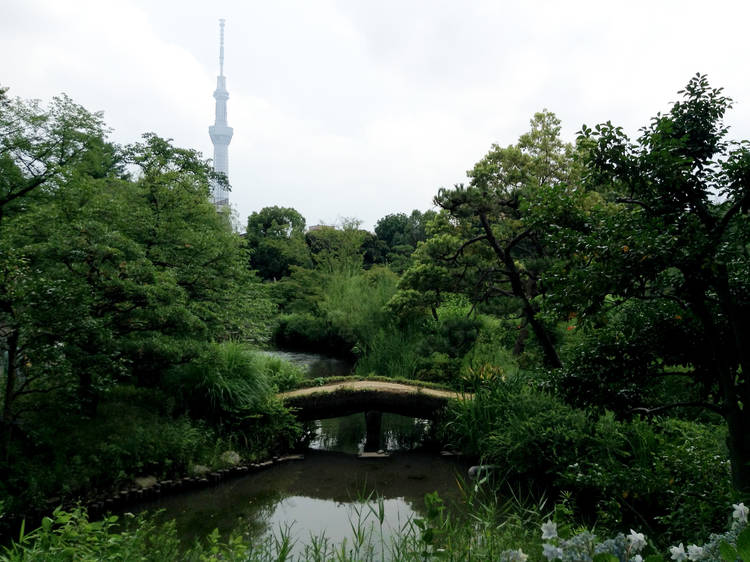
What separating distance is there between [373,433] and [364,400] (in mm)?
579

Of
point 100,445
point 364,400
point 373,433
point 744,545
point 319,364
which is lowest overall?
point 373,433

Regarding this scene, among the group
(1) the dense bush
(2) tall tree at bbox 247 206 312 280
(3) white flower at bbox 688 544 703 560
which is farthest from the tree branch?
(2) tall tree at bbox 247 206 312 280

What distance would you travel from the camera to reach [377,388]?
870 centimetres

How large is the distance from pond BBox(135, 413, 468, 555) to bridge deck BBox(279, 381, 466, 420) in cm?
60

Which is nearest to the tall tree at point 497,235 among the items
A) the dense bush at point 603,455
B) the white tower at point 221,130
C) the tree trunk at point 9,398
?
the dense bush at point 603,455

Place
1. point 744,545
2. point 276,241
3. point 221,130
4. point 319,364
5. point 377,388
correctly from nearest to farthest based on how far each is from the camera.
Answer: point 744,545 → point 377,388 → point 319,364 → point 276,241 → point 221,130

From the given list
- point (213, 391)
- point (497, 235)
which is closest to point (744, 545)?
point (213, 391)

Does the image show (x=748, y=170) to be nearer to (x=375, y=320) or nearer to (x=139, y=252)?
(x=139, y=252)

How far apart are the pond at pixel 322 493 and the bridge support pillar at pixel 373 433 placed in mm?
203

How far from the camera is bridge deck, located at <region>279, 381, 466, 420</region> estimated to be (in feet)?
27.6

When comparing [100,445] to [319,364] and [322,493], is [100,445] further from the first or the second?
[319,364]

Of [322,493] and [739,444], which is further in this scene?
[322,493]

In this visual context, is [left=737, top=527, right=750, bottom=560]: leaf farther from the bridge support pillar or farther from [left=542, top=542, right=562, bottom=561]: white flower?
the bridge support pillar

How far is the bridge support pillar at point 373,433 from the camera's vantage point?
27.6 ft
